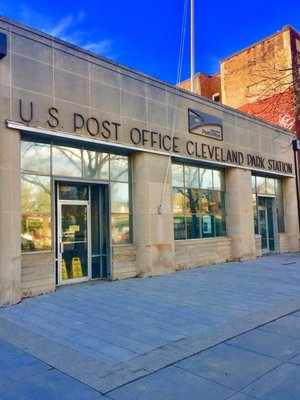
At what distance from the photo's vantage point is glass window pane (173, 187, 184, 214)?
13070 millimetres

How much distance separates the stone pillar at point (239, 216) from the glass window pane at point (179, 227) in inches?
122

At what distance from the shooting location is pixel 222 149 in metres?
14.8

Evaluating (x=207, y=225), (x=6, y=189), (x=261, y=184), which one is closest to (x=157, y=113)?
(x=207, y=225)

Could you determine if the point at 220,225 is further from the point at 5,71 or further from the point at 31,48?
the point at 5,71

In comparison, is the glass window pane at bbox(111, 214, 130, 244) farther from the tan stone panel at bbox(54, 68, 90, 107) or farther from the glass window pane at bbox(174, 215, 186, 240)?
the tan stone panel at bbox(54, 68, 90, 107)

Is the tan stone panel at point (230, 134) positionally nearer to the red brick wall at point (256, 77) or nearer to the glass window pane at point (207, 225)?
the glass window pane at point (207, 225)

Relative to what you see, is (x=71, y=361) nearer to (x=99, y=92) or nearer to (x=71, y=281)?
(x=71, y=281)

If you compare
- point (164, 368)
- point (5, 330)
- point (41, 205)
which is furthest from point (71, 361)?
point (41, 205)

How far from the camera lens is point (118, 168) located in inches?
446

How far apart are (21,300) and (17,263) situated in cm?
85

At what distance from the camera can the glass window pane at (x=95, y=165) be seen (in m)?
10.4

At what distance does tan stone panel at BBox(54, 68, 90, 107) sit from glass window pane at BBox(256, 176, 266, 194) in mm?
10508

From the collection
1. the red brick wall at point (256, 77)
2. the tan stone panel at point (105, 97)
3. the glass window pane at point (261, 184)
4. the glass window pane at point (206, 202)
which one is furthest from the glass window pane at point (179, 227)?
the red brick wall at point (256, 77)

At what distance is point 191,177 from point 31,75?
23.6 feet
